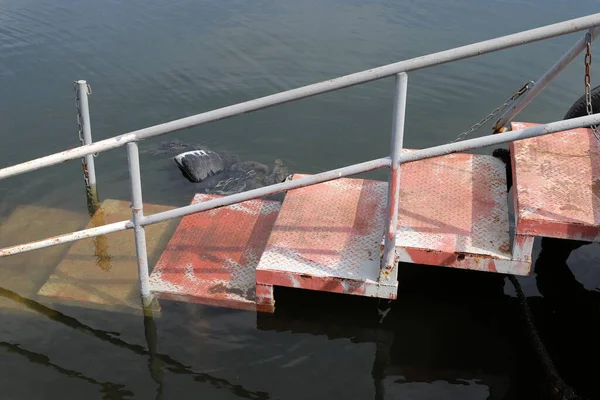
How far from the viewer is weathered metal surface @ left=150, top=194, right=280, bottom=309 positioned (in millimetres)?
4461

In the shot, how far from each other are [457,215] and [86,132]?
312 cm

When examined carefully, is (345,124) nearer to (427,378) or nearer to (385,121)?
(385,121)

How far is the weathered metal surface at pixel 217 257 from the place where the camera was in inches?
176

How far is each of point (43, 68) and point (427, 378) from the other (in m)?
7.46

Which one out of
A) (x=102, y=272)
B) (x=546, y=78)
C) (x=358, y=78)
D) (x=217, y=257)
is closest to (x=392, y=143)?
(x=358, y=78)

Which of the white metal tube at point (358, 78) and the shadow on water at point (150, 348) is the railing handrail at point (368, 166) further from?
the shadow on water at point (150, 348)

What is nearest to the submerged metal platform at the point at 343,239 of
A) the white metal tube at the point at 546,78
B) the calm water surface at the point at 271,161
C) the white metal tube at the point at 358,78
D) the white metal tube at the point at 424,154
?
the calm water surface at the point at 271,161

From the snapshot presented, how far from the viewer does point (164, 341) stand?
4461 millimetres

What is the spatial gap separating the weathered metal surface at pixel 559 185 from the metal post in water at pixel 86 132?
3.18 metres

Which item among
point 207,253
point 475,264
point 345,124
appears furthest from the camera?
point 345,124

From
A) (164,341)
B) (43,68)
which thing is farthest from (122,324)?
(43,68)

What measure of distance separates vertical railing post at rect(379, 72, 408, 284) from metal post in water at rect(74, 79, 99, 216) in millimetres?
2411

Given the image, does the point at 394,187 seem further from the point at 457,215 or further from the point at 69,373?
the point at 69,373

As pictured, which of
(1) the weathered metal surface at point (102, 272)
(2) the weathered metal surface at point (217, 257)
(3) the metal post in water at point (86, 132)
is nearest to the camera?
(2) the weathered metal surface at point (217, 257)
